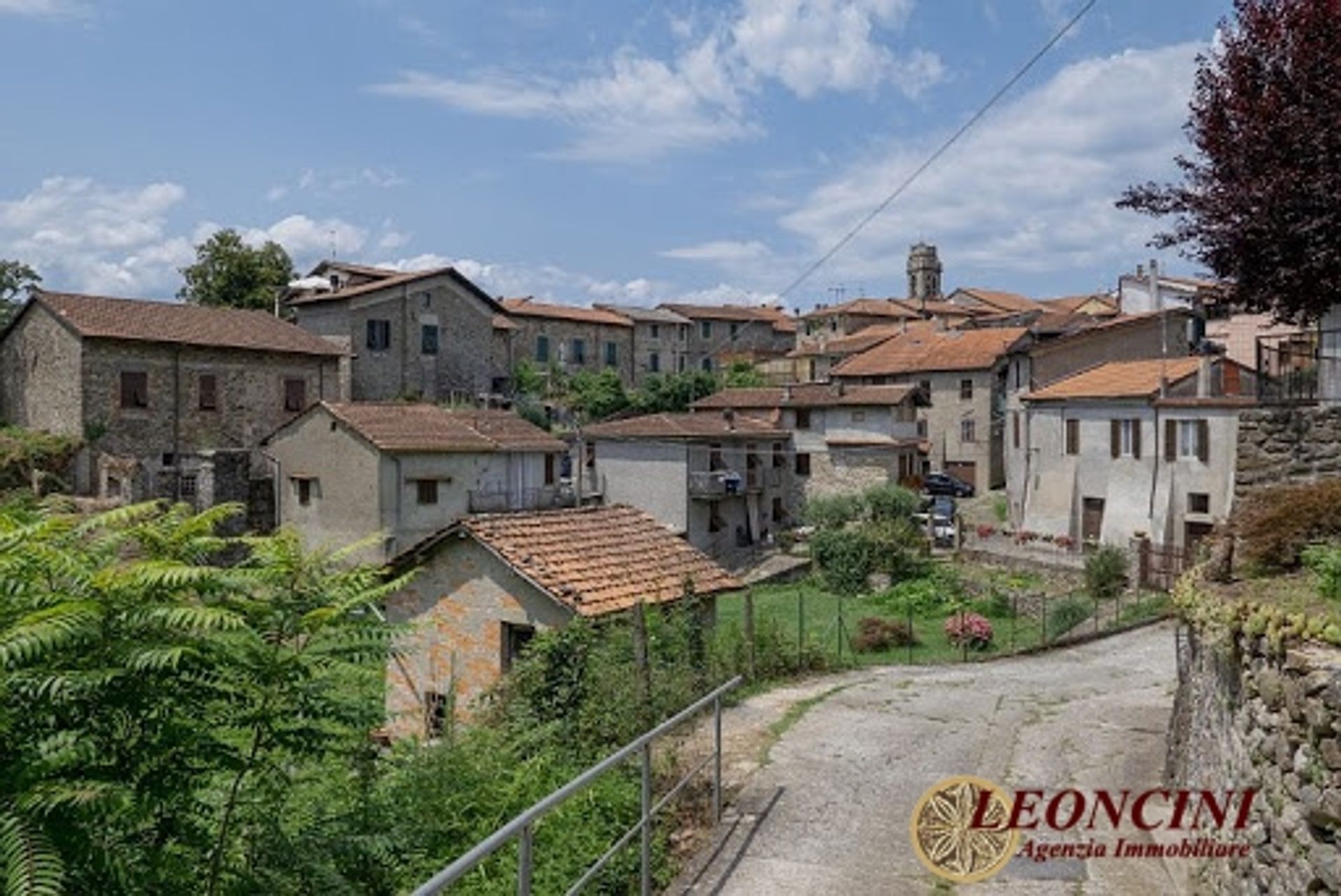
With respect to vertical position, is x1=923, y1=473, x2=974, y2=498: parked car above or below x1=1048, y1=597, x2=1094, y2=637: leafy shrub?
above

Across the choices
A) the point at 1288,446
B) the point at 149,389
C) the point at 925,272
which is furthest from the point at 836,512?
the point at 925,272

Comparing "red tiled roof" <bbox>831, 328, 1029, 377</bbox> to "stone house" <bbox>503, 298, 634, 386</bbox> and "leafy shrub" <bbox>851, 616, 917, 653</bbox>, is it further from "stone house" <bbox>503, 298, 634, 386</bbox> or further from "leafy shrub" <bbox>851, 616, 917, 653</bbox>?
"leafy shrub" <bbox>851, 616, 917, 653</bbox>

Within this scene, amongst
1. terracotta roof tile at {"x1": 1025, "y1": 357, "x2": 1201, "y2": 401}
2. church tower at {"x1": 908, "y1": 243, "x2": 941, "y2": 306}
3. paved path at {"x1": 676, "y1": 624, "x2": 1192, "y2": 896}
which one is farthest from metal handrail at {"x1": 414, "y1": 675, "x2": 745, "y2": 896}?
church tower at {"x1": 908, "y1": 243, "x2": 941, "y2": 306}

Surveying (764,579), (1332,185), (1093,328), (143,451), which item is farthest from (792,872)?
(1093,328)

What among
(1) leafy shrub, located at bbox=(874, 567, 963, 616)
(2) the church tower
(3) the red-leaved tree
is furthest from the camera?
(2) the church tower

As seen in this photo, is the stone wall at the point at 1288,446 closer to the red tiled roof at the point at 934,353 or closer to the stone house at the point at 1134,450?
the stone house at the point at 1134,450

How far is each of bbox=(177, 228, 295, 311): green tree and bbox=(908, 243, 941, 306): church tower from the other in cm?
5972

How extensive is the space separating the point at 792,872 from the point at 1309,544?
4632 mm

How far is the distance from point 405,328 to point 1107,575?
105 ft

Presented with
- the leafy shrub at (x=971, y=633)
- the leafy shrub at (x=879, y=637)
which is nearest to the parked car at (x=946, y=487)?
the leafy shrub at (x=971, y=633)

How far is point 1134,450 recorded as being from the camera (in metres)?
35.1

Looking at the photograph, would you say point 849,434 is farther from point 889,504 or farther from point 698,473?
point 698,473

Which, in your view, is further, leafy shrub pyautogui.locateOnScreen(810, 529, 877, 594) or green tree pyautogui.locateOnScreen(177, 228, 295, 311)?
green tree pyautogui.locateOnScreen(177, 228, 295, 311)

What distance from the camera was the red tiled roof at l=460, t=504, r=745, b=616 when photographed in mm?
13602
